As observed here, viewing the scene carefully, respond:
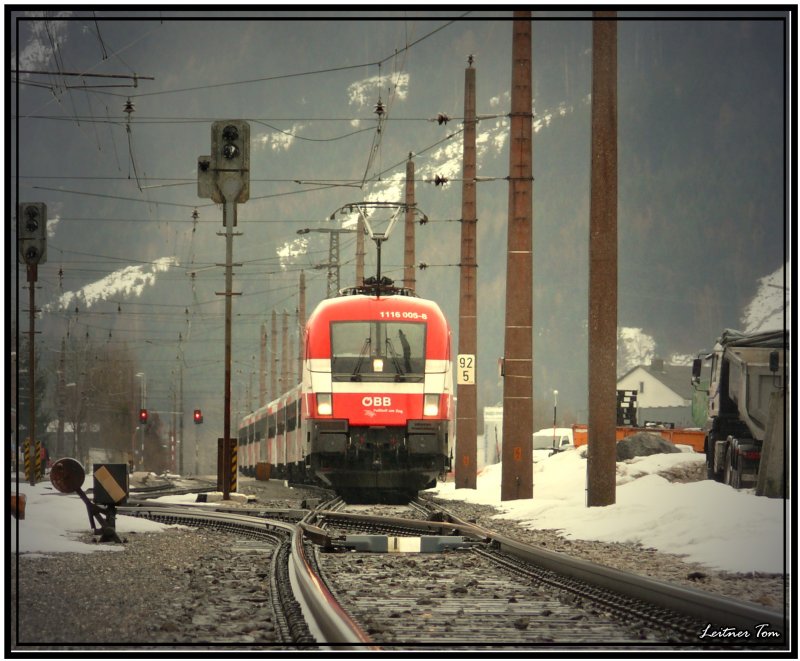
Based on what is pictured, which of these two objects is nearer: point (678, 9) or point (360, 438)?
point (678, 9)

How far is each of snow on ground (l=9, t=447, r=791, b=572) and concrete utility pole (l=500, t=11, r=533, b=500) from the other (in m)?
0.92

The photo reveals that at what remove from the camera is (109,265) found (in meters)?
57.2

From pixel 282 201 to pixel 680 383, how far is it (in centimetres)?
4008

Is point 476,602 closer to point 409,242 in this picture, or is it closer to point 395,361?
point 395,361

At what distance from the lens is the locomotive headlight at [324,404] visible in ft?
70.5

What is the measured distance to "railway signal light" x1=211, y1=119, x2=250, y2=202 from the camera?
17844 mm

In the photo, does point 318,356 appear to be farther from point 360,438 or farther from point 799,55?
point 799,55

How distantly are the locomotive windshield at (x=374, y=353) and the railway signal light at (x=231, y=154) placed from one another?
3704 millimetres

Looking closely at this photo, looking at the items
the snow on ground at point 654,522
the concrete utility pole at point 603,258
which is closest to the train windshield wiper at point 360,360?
the snow on ground at point 654,522

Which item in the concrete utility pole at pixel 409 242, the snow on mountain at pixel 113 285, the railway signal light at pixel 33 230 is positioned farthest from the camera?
the snow on mountain at pixel 113 285

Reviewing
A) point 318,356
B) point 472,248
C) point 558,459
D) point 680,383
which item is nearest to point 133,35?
point 318,356

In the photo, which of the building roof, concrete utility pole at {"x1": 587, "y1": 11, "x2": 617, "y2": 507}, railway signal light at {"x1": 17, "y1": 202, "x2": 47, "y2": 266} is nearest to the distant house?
the building roof

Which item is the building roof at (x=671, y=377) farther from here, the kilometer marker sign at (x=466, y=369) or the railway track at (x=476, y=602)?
the railway track at (x=476, y=602)

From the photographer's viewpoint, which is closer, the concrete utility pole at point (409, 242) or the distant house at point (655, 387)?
the concrete utility pole at point (409, 242)
